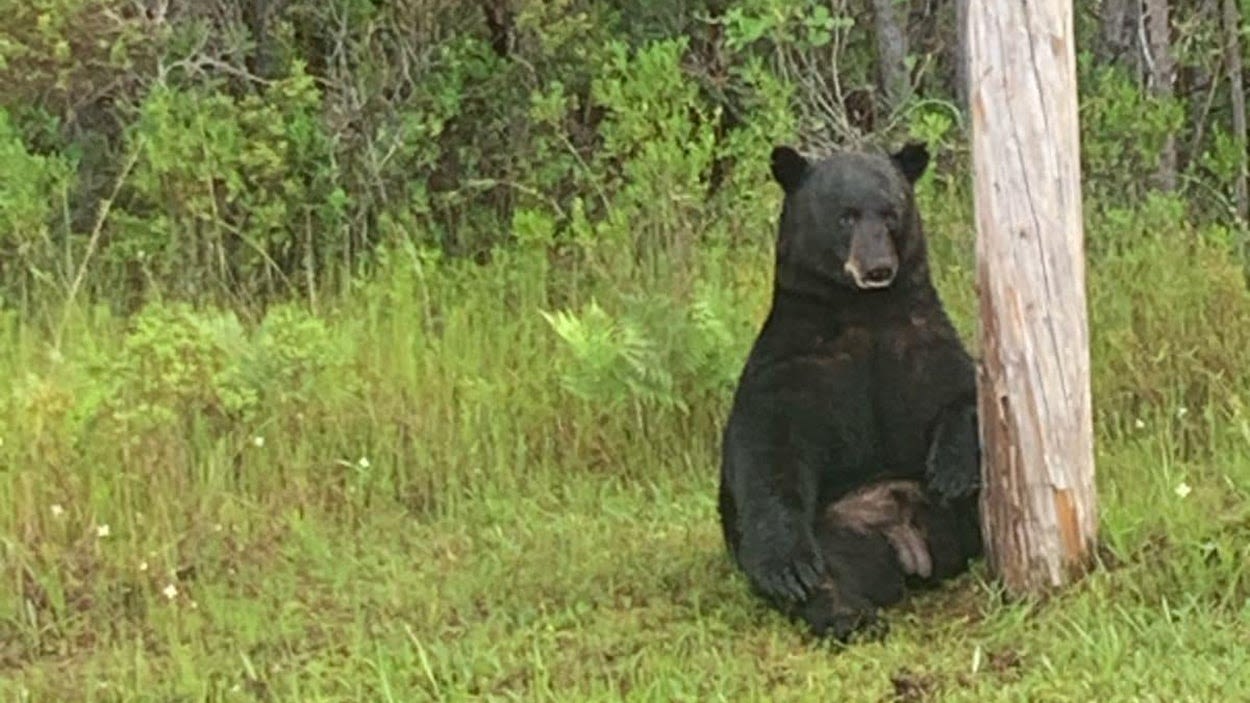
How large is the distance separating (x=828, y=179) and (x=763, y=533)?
3.39 feet

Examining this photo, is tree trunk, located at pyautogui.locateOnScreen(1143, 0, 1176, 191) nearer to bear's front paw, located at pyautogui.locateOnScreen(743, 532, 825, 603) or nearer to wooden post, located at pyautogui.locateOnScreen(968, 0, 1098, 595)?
wooden post, located at pyautogui.locateOnScreen(968, 0, 1098, 595)

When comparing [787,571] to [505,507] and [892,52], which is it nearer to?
[505,507]

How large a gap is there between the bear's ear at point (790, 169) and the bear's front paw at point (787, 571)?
3.62 ft

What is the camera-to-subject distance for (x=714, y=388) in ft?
23.6

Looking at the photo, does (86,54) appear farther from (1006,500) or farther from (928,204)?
(1006,500)

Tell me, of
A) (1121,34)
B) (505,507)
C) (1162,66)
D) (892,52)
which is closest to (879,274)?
(505,507)

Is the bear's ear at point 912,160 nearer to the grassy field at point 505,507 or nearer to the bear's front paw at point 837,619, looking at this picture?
the grassy field at point 505,507

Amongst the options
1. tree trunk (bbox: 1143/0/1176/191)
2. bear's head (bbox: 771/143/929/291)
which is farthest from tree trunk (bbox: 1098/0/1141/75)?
bear's head (bbox: 771/143/929/291)

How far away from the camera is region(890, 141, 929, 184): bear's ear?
5859mm

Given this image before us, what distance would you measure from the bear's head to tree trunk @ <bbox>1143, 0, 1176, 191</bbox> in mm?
3820

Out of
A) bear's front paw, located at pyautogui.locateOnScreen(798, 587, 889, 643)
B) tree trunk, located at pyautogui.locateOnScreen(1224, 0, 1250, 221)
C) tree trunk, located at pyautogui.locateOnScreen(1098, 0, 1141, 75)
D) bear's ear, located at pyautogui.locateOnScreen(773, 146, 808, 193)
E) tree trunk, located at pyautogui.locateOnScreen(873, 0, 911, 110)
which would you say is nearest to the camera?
bear's front paw, located at pyautogui.locateOnScreen(798, 587, 889, 643)

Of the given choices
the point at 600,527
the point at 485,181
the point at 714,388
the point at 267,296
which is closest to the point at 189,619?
the point at 600,527

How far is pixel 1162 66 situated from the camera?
30.8ft

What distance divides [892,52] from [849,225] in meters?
4.62
